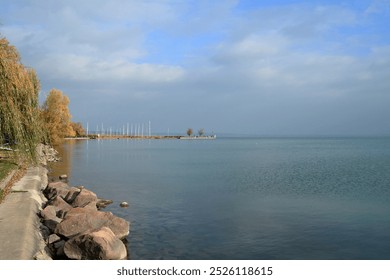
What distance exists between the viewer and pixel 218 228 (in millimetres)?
20547

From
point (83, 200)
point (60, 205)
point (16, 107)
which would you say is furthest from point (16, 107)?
point (83, 200)

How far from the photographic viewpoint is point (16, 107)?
1461 cm

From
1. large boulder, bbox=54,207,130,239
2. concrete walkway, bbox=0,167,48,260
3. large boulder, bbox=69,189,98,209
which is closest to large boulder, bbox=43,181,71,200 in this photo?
concrete walkway, bbox=0,167,48,260

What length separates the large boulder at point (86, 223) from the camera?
16188 millimetres

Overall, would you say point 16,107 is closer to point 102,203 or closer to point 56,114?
point 102,203

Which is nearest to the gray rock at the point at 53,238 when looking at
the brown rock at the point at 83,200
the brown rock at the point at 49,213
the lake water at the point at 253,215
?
the brown rock at the point at 49,213

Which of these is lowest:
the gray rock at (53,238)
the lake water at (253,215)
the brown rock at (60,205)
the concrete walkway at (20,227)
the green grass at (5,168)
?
the lake water at (253,215)

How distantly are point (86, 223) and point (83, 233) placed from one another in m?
2.13

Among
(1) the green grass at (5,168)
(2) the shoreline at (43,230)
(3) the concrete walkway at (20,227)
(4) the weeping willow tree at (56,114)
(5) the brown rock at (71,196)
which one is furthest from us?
(4) the weeping willow tree at (56,114)

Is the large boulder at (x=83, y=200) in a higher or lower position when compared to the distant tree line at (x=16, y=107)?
lower

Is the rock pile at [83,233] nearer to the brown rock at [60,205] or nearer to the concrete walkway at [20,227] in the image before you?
the brown rock at [60,205]

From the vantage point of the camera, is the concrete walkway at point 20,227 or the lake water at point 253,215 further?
the lake water at point 253,215
